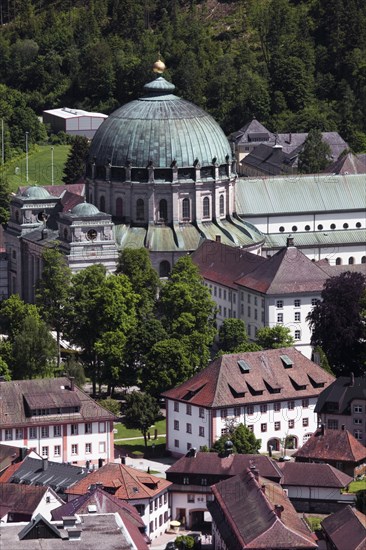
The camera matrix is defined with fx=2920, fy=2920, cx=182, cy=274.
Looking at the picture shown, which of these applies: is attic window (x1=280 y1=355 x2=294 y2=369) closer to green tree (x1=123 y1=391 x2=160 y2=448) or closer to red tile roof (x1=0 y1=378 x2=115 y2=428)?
green tree (x1=123 y1=391 x2=160 y2=448)

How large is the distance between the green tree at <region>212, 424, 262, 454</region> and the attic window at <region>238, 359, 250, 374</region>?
5.31 meters

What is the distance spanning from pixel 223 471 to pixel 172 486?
3.01 m

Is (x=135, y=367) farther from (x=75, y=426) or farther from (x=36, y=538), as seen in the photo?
(x=36, y=538)

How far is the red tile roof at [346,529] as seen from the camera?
5591 inches

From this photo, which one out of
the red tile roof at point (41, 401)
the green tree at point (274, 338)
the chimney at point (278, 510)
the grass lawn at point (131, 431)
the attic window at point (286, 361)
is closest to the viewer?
the chimney at point (278, 510)

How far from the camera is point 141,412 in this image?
175 metres

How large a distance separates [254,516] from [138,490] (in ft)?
36.8

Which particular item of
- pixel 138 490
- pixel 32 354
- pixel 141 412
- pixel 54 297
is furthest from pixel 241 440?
pixel 54 297

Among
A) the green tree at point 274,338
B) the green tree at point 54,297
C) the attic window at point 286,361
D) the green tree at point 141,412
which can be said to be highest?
the green tree at point 54,297

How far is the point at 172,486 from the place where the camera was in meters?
159

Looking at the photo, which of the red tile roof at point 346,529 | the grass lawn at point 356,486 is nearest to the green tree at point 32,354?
the grass lawn at point 356,486

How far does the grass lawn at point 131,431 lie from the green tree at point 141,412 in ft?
1.89

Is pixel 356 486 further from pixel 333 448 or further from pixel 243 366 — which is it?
pixel 243 366

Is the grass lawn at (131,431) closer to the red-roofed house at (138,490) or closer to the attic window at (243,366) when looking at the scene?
the attic window at (243,366)
